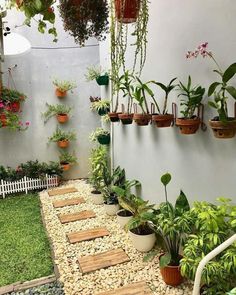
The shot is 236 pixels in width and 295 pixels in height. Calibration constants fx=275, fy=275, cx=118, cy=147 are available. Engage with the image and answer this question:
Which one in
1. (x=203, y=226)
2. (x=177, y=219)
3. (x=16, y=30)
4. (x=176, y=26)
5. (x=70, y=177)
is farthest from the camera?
(x=70, y=177)

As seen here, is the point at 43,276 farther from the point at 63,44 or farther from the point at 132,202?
the point at 63,44

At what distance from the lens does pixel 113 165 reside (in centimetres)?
455

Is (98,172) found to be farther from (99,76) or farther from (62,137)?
(99,76)

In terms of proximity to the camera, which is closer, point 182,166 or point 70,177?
point 182,166

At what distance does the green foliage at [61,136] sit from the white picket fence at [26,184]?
740mm

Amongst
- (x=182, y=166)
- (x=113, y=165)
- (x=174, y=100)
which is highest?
(x=174, y=100)

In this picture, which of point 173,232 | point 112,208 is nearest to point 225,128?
point 173,232

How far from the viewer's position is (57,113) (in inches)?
210

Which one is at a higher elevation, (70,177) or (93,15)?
(93,15)

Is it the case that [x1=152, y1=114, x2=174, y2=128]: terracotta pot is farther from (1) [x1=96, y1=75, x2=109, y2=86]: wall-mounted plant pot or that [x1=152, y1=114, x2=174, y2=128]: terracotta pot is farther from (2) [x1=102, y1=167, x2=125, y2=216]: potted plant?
(1) [x1=96, y1=75, x2=109, y2=86]: wall-mounted plant pot

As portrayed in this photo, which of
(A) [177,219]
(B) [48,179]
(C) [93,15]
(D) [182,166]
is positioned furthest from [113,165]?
(C) [93,15]

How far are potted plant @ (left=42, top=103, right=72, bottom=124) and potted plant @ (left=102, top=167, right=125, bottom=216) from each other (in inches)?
63.8

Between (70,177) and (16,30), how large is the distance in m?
2.94

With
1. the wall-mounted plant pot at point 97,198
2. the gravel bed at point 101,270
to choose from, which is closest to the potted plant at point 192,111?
the gravel bed at point 101,270
